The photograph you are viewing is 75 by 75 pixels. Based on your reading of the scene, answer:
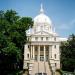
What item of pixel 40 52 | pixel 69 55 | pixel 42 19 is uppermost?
pixel 42 19

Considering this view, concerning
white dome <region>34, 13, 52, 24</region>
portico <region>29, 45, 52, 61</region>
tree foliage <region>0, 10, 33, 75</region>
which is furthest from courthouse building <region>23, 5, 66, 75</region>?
tree foliage <region>0, 10, 33, 75</region>

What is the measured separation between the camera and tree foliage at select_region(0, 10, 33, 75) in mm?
46062

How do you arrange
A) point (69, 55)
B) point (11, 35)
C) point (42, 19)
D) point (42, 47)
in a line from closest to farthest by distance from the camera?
point (11, 35), point (69, 55), point (42, 47), point (42, 19)

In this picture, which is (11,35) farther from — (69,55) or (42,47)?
(42,47)

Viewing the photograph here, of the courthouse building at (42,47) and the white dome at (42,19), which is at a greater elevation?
the white dome at (42,19)

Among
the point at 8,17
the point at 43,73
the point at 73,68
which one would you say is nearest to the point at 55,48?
the point at 73,68

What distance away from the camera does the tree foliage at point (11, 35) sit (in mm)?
46062

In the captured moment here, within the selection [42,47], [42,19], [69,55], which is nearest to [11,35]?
[69,55]

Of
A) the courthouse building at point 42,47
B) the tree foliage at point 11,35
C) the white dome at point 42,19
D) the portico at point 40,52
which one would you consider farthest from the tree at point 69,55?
the tree foliage at point 11,35

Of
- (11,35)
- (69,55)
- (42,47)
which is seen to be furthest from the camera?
(42,47)

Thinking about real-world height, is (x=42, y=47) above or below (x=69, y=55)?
above

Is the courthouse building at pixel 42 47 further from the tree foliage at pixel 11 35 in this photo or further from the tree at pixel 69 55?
the tree foliage at pixel 11 35

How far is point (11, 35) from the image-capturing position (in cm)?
4862

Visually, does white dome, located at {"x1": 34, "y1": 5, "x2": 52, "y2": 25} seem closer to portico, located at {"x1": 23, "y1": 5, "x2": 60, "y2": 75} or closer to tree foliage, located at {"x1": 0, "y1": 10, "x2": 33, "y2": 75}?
portico, located at {"x1": 23, "y1": 5, "x2": 60, "y2": 75}
